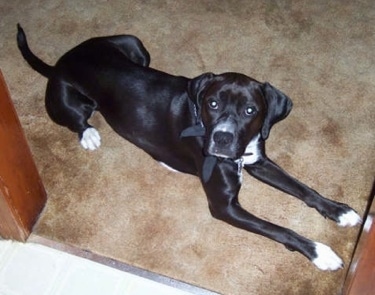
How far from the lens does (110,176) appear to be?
Answer: 9.36 feet

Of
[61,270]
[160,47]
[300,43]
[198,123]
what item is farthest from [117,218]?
[300,43]

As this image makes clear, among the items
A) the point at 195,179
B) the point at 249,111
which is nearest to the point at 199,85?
the point at 249,111

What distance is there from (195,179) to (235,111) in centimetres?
59

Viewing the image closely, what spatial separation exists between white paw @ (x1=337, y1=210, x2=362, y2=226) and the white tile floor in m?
0.72

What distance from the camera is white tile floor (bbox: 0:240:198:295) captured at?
8.11ft

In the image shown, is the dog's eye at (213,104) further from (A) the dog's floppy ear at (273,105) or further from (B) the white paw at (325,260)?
(B) the white paw at (325,260)

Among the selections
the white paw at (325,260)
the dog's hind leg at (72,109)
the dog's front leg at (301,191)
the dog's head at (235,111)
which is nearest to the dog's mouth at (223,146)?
the dog's head at (235,111)

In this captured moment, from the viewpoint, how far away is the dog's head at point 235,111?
2.31 m

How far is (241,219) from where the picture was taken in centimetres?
250

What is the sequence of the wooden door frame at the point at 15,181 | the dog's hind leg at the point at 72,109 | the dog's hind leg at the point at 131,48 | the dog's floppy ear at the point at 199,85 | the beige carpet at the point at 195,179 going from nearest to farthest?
the wooden door frame at the point at 15,181 < the dog's floppy ear at the point at 199,85 < the beige carpet at the point at 195,179 < the dog's hind leg at the point at 72,109 < the dog's hind leg at the point at 131,48

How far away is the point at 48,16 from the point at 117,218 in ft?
5.00

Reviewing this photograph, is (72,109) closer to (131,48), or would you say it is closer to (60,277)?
(131,48)

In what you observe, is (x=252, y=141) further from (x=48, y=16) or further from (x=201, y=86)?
(x=48, y=16)

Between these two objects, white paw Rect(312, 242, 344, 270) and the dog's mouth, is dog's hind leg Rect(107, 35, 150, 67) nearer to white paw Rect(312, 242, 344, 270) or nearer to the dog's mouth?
the dog's mouth
